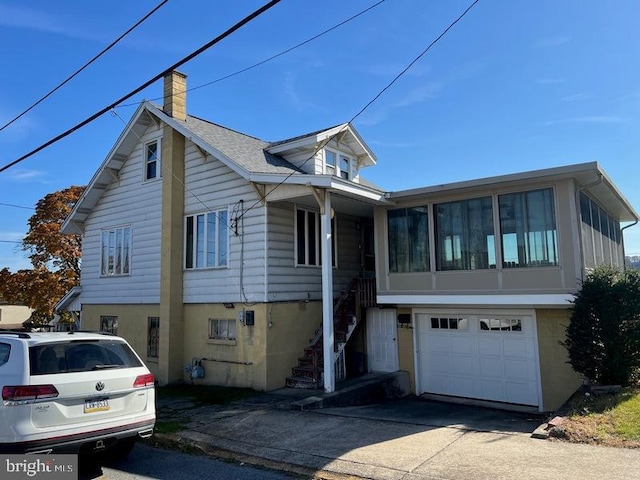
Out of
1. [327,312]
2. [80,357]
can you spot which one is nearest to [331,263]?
[327,312]

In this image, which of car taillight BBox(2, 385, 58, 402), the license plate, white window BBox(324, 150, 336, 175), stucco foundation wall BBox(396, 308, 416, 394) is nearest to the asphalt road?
the license plate

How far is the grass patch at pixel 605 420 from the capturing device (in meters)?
6.87

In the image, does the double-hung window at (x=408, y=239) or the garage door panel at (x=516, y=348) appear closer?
the garage door panel at (x=516, y=348)

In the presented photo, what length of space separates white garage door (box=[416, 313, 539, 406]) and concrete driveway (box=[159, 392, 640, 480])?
111 centimetres

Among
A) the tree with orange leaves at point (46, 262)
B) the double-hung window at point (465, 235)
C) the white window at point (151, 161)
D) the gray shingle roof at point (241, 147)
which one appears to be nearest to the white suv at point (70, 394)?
the gray shingle roof at point (241, 147)

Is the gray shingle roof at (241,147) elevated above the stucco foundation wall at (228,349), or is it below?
above

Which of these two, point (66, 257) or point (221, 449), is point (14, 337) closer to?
point (221, 449)

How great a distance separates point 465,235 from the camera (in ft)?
39.1

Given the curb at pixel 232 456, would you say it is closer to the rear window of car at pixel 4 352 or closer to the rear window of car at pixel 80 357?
the rear window of car at pixel 80 357

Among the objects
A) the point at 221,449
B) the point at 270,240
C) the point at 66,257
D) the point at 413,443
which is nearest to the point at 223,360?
the point at 270,240

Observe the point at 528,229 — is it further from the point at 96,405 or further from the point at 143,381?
the point at 96,405

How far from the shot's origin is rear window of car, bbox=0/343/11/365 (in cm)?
581

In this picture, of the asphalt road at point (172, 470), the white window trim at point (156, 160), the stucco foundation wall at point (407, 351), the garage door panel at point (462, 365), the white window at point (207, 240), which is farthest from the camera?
the white window trim at point (156, 160)

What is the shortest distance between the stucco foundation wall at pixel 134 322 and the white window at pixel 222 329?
7.29 feet
